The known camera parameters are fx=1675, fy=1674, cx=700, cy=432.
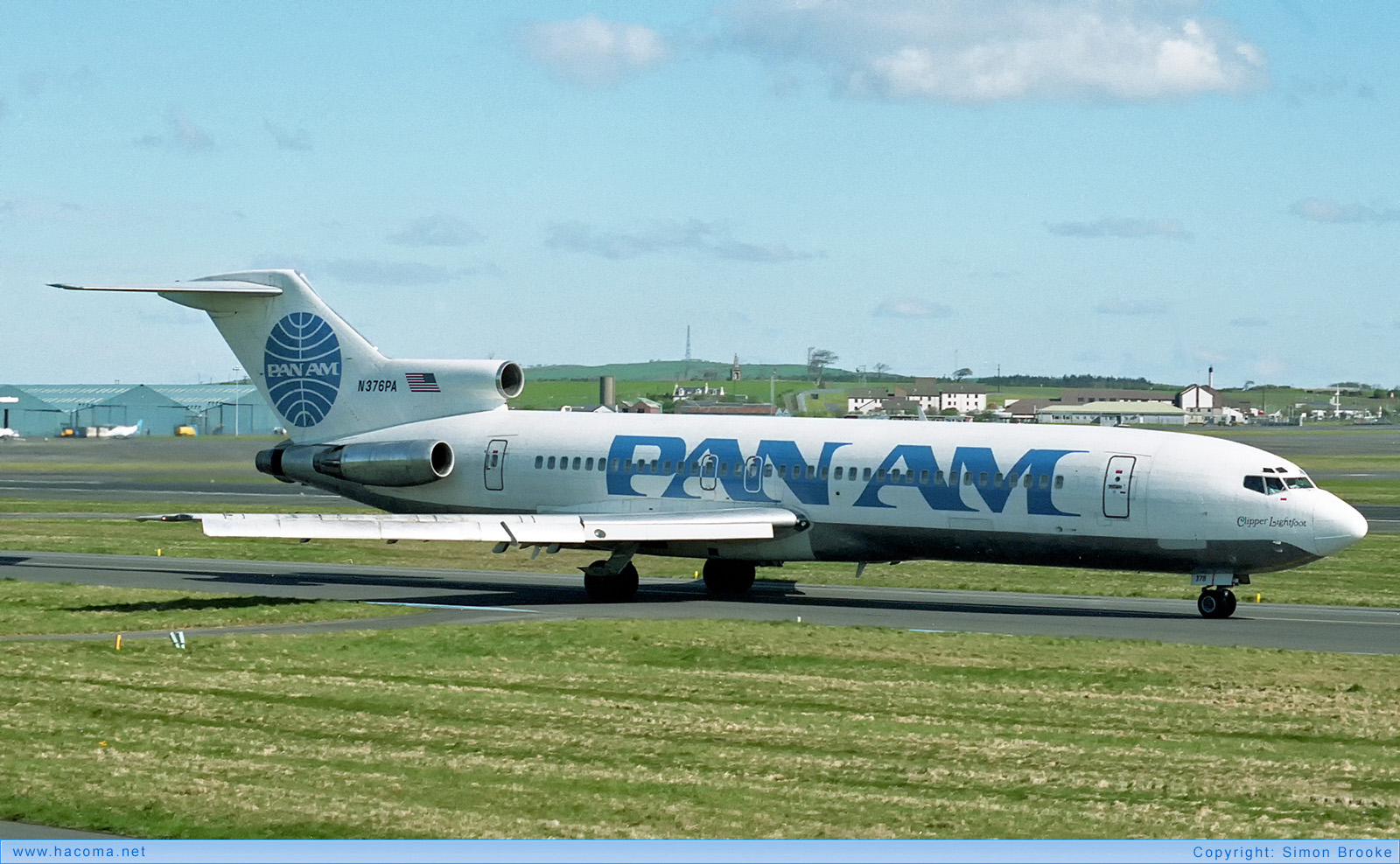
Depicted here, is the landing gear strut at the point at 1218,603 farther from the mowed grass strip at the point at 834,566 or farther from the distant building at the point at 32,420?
the distant building at the point at 32,420

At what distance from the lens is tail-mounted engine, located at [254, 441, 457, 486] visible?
40.6 metres

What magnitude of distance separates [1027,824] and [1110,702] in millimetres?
7517

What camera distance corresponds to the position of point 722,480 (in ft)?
123

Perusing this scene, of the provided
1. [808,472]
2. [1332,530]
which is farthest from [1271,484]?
[808,472]

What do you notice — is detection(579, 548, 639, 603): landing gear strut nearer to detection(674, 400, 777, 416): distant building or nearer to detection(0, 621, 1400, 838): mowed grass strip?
detection(0, 621, 1400, 838): mowed grass strip

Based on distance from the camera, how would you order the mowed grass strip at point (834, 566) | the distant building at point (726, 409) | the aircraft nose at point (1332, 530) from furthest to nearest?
the distant building at point (726, 409)
the mowed grass strip at point (834, 566)
the aircraft nose at point (1332, 530)

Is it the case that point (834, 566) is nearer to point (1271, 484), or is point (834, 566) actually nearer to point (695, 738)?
point (1271, 484)

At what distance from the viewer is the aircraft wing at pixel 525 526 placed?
1313 inches

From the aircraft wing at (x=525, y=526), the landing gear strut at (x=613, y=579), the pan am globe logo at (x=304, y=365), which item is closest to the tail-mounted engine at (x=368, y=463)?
the pan am globe logo at (x=304, y=365)

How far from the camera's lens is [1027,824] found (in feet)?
49.4

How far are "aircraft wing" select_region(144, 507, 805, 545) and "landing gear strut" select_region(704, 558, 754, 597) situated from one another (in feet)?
5.32

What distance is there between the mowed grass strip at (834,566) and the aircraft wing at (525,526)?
4901 mm

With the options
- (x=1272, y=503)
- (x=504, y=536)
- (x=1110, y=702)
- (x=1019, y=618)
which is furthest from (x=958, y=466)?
(x=1110, y=702)

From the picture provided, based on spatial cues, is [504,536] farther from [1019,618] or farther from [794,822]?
[794,822]
